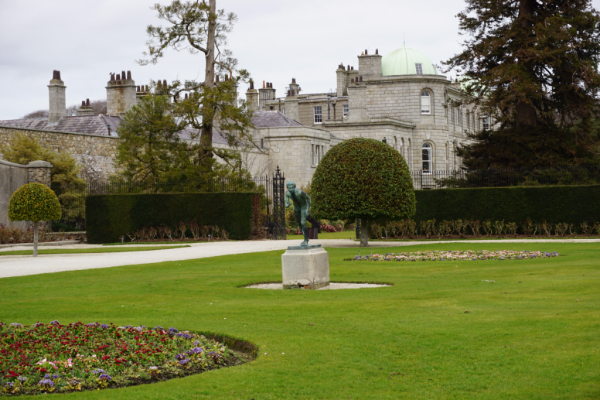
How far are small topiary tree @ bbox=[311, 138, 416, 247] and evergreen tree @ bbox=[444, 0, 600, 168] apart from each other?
10.0m

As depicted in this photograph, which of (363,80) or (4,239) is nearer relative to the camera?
A: (4,239)

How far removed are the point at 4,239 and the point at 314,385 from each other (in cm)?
2499

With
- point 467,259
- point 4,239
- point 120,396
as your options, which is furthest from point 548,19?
point 120,396

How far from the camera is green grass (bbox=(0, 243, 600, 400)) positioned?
20.4 ft

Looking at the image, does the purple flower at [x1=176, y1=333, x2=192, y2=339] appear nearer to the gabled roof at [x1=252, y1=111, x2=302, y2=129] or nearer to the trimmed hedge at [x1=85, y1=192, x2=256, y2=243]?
the trimmed hedge at [x1=85, y1=192, x2=256, y2=243]

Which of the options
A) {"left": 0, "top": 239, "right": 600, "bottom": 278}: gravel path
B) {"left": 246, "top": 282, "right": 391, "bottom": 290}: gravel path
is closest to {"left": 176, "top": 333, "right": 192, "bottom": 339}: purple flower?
{"left": 246, "top": 282, "right": 391, "bottom": 290}: gravel path

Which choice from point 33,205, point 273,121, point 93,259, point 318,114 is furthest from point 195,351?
point 318,114

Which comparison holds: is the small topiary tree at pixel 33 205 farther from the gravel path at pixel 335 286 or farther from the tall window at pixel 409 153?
the tall window at pixel 409 153

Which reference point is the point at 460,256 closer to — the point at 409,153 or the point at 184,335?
the point at 184,335

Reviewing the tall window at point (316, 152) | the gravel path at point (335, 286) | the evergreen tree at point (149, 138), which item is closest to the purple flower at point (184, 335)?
the gravel path at point (335, 286)

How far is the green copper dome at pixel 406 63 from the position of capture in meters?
66.2

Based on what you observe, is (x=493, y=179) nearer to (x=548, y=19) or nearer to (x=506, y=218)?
(x=506, y=218)

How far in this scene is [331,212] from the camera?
79.0 ft

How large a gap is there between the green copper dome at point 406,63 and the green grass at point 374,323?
5203 cm
